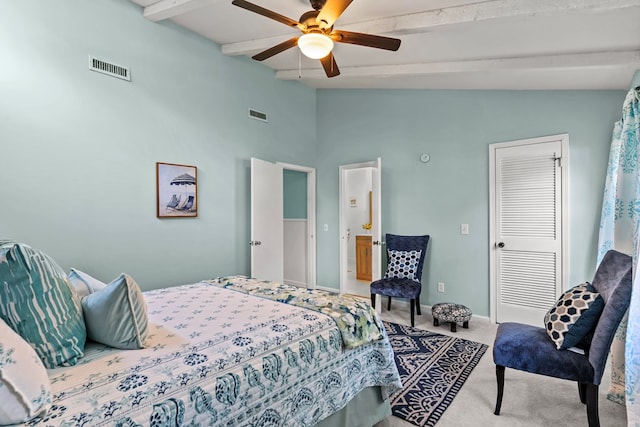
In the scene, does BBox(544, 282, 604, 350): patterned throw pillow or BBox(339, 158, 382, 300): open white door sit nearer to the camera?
BBox(544, 282, 604, 350): patterned throw pillow

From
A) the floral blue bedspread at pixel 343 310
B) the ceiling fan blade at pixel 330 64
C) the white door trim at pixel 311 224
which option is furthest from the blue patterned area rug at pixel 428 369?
the ceiling fan blade at pixel 330 64

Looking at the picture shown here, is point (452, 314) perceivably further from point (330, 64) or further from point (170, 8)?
point (170, 8)

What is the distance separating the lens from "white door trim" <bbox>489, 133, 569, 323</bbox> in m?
3.33

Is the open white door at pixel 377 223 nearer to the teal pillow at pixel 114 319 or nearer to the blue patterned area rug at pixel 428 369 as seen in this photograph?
the blue patterned area rug at pixel 428 369

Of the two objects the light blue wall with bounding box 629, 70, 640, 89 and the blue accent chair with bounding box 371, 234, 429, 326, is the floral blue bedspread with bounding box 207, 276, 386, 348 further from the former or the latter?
the light blue wall with bounding box 629, 70, 640, 89

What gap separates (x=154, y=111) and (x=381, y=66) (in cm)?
248

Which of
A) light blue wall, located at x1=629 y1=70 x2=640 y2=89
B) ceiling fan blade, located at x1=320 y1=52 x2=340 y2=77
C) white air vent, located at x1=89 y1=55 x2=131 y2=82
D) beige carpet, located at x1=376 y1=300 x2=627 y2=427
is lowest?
beige carpet, located at x1=376 y1=300 x2=627 y2=427

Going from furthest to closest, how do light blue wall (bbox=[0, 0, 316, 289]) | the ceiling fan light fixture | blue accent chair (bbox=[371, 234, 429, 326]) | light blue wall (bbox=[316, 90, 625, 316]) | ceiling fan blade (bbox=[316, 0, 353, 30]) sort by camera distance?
blue accent chair (bbox=[371, 234, 429, 326]), light blue wall (bbox=[316, 90, 625, 316]), light blue wall (bbox=[0, 0, 316, 289]), the ceiling fan light fixture, ceiling fan blade (bbox=[316, 0, 353, 30])

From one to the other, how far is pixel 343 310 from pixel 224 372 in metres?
0.85

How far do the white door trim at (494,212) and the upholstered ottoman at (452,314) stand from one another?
1.39 ft

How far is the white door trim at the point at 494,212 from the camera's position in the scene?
3.33m

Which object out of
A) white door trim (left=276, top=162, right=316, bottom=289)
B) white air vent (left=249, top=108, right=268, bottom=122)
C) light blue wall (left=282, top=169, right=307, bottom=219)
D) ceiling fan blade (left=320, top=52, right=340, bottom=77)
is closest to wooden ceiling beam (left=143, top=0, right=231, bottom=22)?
ceiling fan blade (left=320, top=52, right=340, bottom=77)

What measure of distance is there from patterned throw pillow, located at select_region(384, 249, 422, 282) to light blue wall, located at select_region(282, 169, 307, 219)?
185 cm

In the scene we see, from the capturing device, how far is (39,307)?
48.8 inches
